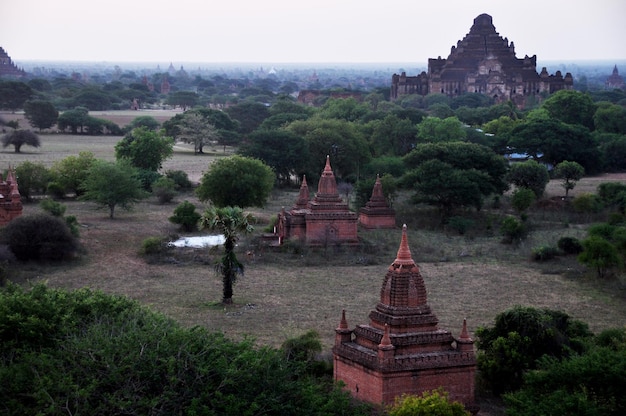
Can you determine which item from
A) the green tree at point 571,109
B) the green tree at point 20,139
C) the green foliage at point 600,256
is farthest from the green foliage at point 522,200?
the green tree at point 20,139

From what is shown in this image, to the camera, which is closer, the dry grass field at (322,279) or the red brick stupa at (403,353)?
the red brick stupa at (403,353)

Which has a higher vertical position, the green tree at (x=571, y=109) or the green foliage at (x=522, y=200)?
the green tree at (x=571, y=109)

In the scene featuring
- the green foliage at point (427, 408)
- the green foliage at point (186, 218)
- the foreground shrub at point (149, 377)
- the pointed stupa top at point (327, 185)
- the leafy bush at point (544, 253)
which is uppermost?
the pointed stupa top at point (327, 185)

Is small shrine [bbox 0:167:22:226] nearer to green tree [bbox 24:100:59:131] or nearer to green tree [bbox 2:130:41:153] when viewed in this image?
green tree [bbox 2:130:41:153]

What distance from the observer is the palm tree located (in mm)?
28703

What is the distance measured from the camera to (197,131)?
242 ft

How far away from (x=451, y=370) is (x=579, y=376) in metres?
2.60

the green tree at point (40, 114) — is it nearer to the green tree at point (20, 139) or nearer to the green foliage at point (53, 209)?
the green tree at point (20, 139)

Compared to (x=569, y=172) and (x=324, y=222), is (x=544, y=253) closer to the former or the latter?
(x=324, y=222)

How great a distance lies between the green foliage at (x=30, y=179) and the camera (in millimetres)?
47531

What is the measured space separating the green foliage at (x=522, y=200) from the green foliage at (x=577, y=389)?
2800 cm

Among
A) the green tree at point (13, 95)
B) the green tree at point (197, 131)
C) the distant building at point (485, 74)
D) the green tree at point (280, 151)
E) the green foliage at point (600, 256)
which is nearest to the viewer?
the green foliage at point (600, 256)

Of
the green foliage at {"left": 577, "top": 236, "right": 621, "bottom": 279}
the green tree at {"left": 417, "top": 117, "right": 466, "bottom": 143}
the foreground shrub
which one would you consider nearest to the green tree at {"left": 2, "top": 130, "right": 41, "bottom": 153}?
the green tree at {"left": 417, "top": 117, "right": 466, "bottom": 143}

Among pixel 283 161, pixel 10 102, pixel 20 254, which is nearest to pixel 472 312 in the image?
pixel 20 254
